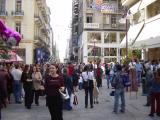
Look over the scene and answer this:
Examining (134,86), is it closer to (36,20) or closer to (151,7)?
(151,7)

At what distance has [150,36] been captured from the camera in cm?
3553

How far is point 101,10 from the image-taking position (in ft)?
226

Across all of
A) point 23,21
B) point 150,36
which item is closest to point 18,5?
point 23,21

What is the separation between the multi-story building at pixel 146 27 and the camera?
35478mm

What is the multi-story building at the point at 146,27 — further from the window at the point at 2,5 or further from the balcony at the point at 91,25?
the window at the point at 2,5

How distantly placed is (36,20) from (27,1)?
136 inches

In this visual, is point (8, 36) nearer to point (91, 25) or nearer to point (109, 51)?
point (91, 25)

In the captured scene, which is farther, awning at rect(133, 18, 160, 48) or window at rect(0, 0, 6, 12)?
window at rect(0, 0, 6, 12)

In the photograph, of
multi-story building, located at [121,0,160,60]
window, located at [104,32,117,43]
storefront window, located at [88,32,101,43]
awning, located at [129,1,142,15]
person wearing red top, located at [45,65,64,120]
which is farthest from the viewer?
window, located at [104,32,117,43]

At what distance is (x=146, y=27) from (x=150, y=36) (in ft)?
18.7

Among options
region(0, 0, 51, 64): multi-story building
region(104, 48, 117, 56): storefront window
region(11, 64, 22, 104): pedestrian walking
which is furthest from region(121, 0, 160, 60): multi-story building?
region(104, 48, 117, 56): storefront window

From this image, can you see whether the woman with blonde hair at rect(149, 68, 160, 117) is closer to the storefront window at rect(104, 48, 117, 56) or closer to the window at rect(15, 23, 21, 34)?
the window at rect(15, 23, 21, 34)

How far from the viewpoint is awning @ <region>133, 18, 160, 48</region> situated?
33.0 meters

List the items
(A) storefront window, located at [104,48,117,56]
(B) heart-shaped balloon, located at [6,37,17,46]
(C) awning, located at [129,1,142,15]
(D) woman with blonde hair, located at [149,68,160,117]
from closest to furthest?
(D) woman with blonde hair, located at [149,68,160,117] → (B) heart-shaped balloon, located at [6,37,17,46] → (C) awning, located at [129,1,142,15] → (A) storefront window, located at [104,48,117,56]
